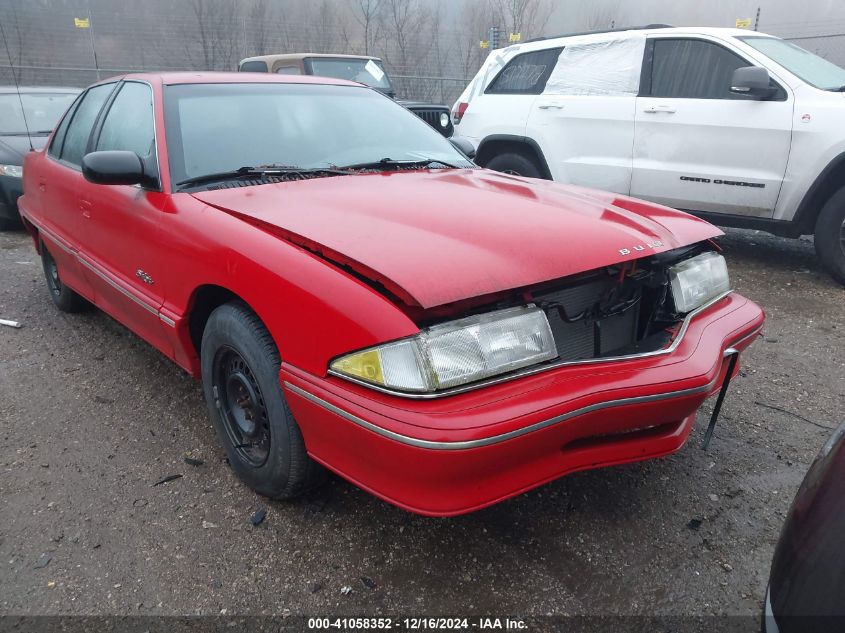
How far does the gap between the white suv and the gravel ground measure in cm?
222

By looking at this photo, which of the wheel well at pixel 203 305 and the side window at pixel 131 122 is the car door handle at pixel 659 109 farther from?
the wheel well at pixel 203 305

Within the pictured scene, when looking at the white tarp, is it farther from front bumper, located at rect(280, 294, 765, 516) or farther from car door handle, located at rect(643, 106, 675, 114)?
front bumper, located at rect(280, 294, 765, 516)

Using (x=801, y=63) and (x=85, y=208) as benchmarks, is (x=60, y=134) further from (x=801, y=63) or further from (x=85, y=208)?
(x=801, y=63)

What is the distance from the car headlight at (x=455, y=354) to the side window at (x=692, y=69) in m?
4.26

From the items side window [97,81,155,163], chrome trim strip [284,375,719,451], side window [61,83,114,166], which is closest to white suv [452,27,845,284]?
chrome trim strip [284,375,719,451]

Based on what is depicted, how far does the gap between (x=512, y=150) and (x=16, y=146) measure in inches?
215

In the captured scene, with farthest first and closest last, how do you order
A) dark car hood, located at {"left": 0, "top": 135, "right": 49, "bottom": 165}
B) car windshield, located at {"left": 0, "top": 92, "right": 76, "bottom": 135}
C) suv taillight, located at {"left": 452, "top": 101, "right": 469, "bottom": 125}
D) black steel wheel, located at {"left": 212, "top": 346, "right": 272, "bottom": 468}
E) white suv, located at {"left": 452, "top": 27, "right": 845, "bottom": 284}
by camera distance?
car windshield, located at {"left": 0, "top": 92, "right": 76, "bottom": 135}
dark car hood, located at {"left": 0, "top": 135, "right": 49, "bottom": 165}
suv taillight, located at {"left": 452, "top": 101, "right": 469, "bottom": 125}
white suv, located at {"left": 452, "top": 27, "right": 845, "bottom": 284}
black steel wheel, located at {"left": 212, "top": 346, "right": 272, "bottom": 468}

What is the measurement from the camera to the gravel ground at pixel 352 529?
1.97 metres

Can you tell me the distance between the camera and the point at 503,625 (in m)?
1.88


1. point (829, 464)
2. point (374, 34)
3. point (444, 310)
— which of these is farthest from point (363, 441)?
point (374, 34)

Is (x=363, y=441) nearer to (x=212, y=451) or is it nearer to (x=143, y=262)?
(x=212, y=451)

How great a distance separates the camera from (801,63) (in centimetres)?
509

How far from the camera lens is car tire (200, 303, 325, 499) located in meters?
2.11

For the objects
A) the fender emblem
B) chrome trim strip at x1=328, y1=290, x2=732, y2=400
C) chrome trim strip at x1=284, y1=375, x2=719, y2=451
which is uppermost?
the fender emblem
